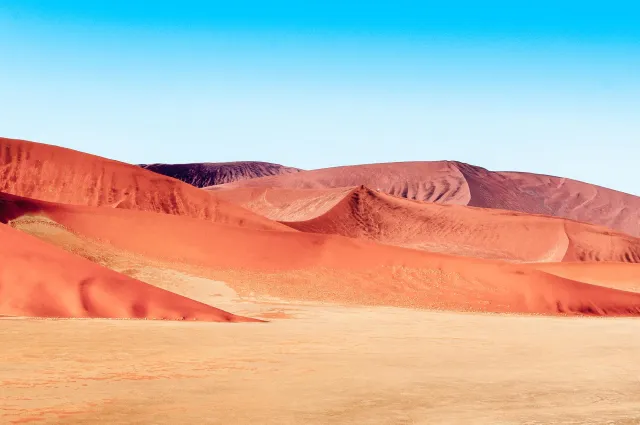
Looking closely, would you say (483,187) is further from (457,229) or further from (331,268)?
(331,268)

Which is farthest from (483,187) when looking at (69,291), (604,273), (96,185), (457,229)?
(69,291)

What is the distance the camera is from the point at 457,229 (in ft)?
287

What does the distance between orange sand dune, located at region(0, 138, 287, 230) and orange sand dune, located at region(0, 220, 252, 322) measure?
34.3 metres

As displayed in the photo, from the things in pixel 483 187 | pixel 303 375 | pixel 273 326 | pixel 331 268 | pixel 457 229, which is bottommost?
pixel 273 326

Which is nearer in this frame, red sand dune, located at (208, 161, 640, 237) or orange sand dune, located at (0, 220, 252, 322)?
orange sand dune, located at (0, 220, 252, 322)

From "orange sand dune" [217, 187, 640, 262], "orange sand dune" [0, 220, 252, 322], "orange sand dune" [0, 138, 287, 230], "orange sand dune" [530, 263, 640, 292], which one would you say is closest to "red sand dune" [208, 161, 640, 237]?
"orange sand dune" [217, 187, 640, 262]

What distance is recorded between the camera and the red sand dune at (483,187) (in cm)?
13362

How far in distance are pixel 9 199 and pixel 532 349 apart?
2582 centimetres

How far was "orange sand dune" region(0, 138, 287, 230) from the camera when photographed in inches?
2243

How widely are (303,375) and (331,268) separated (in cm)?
2182

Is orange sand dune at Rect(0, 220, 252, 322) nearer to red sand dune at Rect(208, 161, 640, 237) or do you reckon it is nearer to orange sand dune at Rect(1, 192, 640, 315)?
orange sand dune at Rect(1, 192, 640, 315)

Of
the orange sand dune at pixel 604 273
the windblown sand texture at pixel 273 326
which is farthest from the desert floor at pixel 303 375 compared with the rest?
the orange sand dune at pixel 604 273

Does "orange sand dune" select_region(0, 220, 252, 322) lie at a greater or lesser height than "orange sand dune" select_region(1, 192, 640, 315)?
lesser

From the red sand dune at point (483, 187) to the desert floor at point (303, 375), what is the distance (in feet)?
371
